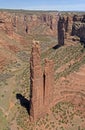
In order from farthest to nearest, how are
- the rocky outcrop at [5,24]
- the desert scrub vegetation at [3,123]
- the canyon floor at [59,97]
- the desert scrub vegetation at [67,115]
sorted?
the rocky outcrop at [5,24] < the desert scrub vegetation at [3,123] < the canyon floor at [59,97] < the desert scrub vegetation at [67,115]

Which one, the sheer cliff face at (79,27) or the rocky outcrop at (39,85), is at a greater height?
the sheer cliff face at (79,27)

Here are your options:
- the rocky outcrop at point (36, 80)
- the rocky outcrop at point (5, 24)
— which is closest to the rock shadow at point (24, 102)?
the rocky outcrop at point (36, 80)

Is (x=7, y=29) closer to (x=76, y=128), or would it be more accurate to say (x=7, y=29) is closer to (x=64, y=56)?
(x=64, y=56)

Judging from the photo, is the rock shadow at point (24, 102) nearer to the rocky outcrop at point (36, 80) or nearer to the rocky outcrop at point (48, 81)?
the rocky outcrop at point (36, 80)

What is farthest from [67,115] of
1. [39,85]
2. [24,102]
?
[24,102]

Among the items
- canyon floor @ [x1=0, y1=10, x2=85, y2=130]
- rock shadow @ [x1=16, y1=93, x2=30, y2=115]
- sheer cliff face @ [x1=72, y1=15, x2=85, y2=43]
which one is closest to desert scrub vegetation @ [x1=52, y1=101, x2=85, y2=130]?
canyon floor @ [x1=0, y1=10, x2=85, y2=130]

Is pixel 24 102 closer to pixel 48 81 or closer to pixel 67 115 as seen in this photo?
pixel 48 81

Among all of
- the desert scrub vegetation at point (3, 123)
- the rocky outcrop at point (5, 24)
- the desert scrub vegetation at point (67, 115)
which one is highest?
the rocky outcrop at point (5, 24)

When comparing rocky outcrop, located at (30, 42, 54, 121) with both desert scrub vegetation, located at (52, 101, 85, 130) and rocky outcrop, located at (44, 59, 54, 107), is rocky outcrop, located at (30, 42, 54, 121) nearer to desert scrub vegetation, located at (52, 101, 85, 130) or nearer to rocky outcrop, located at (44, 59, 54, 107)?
rocky outcrop, located at (44, 59, 54, 107)

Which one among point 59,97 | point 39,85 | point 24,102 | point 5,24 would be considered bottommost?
point 24,102

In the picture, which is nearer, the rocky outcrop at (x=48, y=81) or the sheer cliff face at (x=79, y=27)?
the rocky outcrop at (x=48, y=81)
